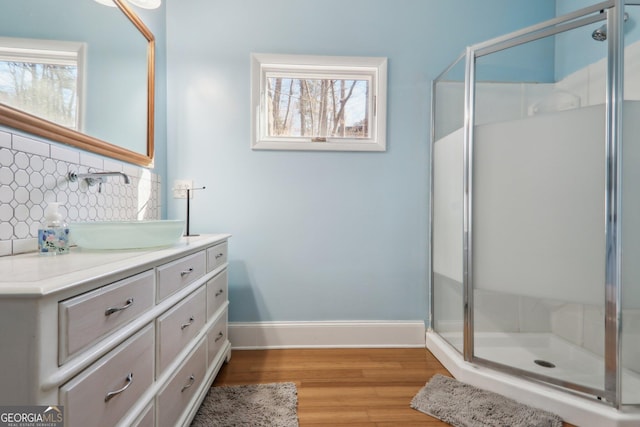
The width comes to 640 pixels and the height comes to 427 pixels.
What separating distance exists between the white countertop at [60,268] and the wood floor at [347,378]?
1002mm

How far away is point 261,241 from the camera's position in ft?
6.54

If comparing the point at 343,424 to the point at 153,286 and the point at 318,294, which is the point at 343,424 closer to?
the point at 318,294

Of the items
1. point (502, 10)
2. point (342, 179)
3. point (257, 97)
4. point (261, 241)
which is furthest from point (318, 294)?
point (502, 10)

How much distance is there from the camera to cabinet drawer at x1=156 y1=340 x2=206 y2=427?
975 millimetres

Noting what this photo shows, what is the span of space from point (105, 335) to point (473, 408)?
153 centimetres

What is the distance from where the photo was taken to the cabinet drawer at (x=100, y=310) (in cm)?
59

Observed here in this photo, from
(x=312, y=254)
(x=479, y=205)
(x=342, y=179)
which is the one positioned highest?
(x=342, y=179)

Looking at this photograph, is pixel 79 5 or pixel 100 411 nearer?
pixel 100 411

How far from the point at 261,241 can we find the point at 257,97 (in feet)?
3.20

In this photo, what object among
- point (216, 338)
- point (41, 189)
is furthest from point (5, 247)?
point (216, 338)

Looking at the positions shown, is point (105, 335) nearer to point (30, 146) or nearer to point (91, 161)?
point (30, 146)

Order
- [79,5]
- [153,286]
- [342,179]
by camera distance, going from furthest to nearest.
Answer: [342,179] → [79,5] → [153,286]

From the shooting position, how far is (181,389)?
1.11m

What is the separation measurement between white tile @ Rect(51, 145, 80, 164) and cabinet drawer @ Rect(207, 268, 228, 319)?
77 centimetres
